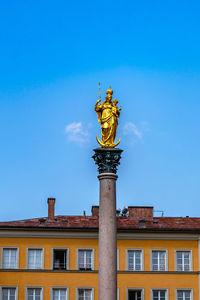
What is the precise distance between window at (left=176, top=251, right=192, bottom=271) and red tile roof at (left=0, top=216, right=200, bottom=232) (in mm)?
1838

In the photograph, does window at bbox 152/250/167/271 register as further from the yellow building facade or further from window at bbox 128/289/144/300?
window at bbox 128/289/144/300

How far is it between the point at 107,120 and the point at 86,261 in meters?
22.8

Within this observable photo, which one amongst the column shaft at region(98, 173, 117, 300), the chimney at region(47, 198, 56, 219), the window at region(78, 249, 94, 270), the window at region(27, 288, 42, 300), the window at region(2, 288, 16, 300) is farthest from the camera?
the chimney at region(47, 198, 56, 219)

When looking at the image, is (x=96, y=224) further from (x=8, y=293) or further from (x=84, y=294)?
(x=8, y=293)

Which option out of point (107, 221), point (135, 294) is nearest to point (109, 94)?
point (107, 221)

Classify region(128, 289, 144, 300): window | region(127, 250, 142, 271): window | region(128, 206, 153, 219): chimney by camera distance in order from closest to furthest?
region(128, 289, 144, 300): window < region(127, 250, 142, 271): window < region(128, 206, 153, 219): chimney

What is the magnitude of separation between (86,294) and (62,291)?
1804 millimetres

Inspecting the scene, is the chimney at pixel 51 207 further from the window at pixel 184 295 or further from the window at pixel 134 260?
the window at pixel 184 295

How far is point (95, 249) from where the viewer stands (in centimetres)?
5681

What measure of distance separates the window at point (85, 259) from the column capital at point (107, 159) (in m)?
22.2

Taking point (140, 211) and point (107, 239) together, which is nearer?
point (107, 239)

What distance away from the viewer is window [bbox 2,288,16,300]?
182ft

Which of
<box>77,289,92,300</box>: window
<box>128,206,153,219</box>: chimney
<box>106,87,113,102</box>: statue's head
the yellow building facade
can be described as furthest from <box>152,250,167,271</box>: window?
<box>106,87,113,102</box>: statue's head

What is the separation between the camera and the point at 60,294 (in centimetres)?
5588
